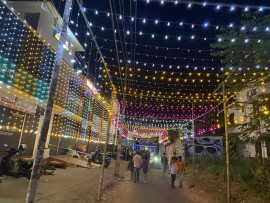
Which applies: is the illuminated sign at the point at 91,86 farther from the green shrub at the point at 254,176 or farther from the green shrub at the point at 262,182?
the green shrub at the point at 262,182

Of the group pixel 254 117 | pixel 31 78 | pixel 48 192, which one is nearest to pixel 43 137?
pixel 48 192

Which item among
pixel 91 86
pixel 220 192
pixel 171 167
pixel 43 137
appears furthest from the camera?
pixel 91 86

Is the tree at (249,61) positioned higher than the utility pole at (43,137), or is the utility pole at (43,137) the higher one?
the tree at (249,61)

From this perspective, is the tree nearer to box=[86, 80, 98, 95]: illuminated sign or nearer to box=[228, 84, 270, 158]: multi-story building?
box=[228, 84, 270, 158]: multi-story building

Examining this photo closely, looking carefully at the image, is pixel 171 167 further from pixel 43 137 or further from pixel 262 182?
pixel 43 137

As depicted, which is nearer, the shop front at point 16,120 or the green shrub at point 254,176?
the green shrub at point 254,176

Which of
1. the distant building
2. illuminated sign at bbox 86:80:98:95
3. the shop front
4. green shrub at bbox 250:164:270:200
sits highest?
the distant building

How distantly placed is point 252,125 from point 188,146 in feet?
60.5

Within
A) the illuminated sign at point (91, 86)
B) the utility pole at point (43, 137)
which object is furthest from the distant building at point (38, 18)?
the utility pole at point (43, 137)

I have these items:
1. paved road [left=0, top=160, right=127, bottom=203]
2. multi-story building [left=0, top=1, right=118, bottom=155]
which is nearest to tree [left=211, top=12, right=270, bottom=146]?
paved road [left=0, top=160, right=127, bottom=203]

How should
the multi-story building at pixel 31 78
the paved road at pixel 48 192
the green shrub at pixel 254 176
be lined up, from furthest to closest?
1. the multi-story building at pixel 31 78
2. the green shrub at pixel 254 176
3. the paved road at pixel 48 192

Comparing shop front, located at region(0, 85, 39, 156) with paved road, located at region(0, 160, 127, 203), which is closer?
paved road, located at region(0, 160, 127, 203)

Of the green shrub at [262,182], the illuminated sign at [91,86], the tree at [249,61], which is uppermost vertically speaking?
the illuminated sign at [91,86]

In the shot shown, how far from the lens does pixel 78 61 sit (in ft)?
69.5
